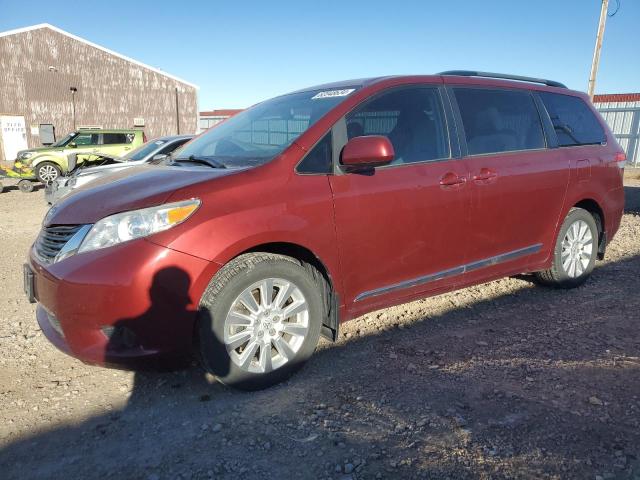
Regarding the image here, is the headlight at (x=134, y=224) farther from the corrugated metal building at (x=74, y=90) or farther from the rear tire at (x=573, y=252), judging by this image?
the corrugated metal building at (x=74, y=90)

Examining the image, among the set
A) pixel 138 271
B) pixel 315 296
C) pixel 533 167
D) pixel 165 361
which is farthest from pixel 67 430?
pixel 533 167

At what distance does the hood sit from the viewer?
253cm

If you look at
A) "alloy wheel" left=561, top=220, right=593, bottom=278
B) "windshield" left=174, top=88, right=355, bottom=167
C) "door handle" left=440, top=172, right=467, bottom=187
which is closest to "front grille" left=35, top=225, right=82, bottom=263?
"windshield" left=174, top=88, right=355, bottom=167

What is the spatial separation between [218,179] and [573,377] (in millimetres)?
2423

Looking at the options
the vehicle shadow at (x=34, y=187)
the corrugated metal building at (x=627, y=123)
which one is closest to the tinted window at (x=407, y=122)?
the vehicle shadow at (x=34, y=187)

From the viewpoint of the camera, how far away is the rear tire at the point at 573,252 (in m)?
4.32

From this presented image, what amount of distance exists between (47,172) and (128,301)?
14.0 meters

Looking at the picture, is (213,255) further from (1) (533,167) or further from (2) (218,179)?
(1) (533,167)

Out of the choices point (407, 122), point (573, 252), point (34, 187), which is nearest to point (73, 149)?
point (34, 187)

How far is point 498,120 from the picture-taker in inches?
150

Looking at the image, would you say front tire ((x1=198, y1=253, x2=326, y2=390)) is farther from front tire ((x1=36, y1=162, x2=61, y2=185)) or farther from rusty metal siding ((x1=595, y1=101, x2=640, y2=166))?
rusty metal siding ((x1=595, y1=101, x2=640, y2=166))

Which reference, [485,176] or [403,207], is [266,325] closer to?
[403,207]

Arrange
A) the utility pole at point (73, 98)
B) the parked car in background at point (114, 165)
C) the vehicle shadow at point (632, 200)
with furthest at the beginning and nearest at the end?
the utility pole at point (73, 98) → the vehicle shadow at point (632, 200) → the parked car in background at point (114, 165)

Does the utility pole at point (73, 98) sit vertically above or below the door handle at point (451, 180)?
above
